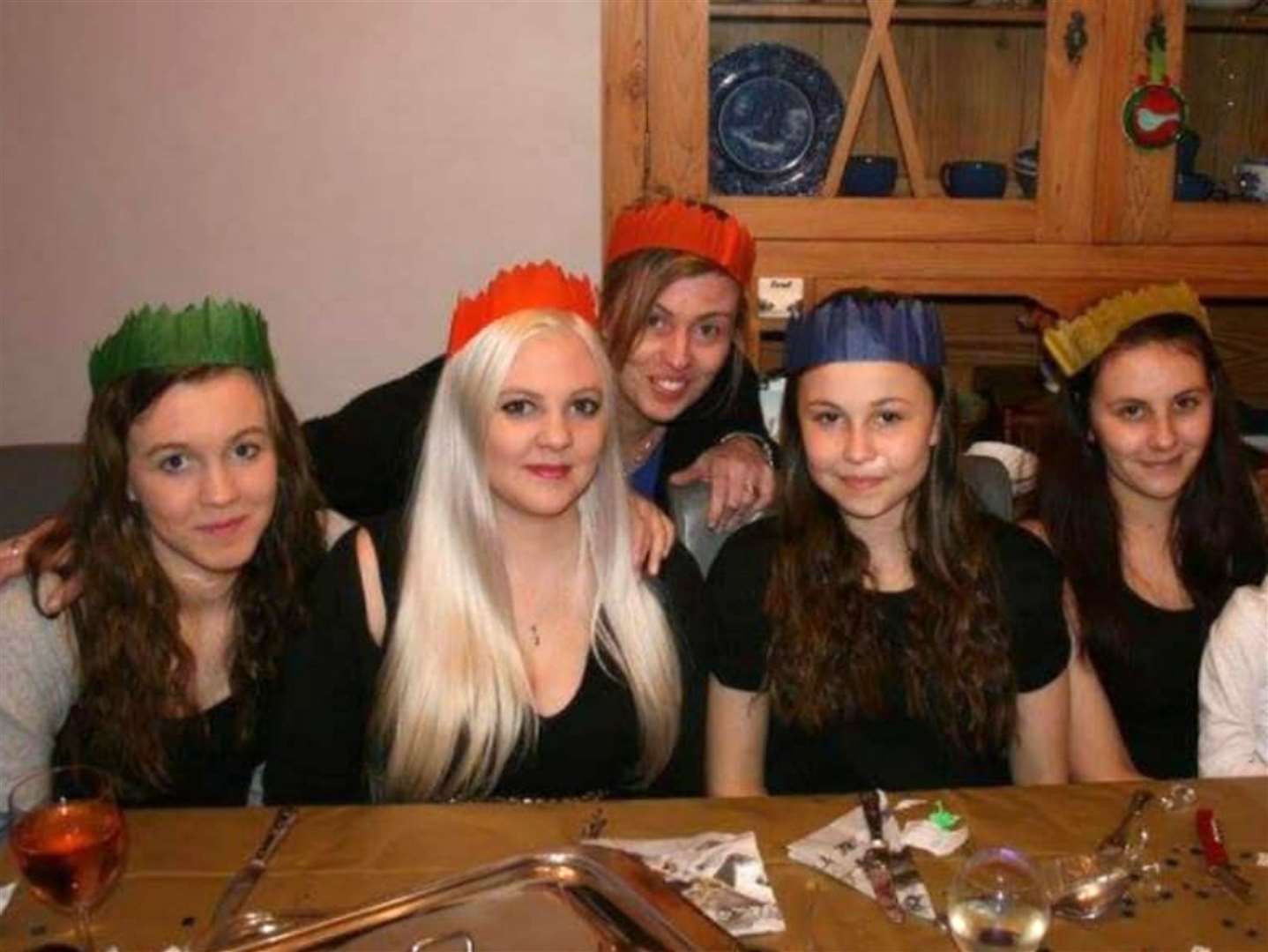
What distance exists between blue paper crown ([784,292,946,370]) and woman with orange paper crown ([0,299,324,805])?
0.66 m

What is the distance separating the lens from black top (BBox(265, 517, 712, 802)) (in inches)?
57.9

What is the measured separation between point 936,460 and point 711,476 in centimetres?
34

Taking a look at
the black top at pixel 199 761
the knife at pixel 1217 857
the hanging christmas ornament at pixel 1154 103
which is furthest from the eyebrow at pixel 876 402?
the hanging christmas ornament at pixel 1154 103

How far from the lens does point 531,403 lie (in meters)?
1.46

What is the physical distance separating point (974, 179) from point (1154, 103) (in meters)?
0.34

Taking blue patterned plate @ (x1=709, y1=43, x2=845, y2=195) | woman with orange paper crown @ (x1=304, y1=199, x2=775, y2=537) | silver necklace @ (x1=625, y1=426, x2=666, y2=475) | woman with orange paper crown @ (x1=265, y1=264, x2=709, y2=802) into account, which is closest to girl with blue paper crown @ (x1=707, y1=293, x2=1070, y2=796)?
woman with orange paper crown @ (x1=265, y1=264, x2=709, y2=802)

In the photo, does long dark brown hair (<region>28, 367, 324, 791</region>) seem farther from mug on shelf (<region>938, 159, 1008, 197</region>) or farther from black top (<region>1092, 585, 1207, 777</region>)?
mug on shelf (<region>938, 159, 1008, 197</region>)

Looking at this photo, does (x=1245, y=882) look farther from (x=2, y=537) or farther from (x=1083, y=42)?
(x=1083, y=42)

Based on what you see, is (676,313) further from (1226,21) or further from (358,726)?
(1226,21)

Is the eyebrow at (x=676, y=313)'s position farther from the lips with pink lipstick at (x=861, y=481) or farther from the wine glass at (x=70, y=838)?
the wine glass at (x=70, y=838)

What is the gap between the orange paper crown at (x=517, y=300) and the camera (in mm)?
1479

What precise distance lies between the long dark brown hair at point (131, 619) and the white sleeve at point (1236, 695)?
1.10 meters

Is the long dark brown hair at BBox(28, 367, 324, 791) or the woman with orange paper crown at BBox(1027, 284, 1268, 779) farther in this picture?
the woman with orange paper crown at BBox(1027, 284, 1268, 779)

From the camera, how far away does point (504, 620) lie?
1.48 metres
